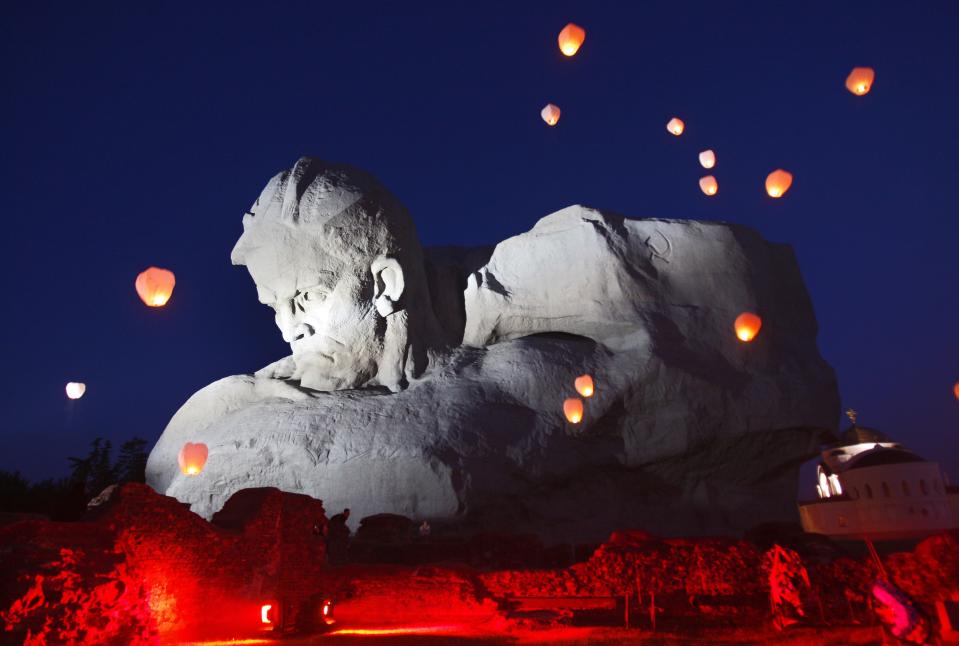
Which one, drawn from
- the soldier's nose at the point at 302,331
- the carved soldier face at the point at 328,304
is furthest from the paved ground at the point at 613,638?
the soldier's nose at the point at 302,331

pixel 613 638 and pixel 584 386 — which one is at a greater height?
pixel 584 386

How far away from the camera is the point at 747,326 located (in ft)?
42.1

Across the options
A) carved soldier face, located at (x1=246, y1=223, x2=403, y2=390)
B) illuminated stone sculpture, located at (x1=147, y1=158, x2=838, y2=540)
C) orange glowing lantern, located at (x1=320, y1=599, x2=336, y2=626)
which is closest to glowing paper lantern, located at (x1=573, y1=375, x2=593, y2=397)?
illuminated stone sculpture, located at (x1=147, y1=158, x2=838, y2=540)

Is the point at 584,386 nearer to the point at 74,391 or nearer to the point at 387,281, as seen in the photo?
the point at 387,281

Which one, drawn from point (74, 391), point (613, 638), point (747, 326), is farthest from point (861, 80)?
point (74, 391)

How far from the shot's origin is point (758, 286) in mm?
13828

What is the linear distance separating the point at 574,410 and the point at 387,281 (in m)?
4.79

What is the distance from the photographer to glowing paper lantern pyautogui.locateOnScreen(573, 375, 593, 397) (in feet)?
40.2

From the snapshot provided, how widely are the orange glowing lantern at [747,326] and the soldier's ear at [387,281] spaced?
22.6 ft

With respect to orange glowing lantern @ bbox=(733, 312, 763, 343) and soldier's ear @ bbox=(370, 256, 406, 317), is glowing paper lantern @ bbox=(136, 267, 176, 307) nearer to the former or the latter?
soldier's ear @ bbox=(370, 256, 406, 317)

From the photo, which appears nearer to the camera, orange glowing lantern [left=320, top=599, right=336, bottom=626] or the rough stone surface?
the rough stone surface

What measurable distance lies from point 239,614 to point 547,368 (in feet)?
23.2

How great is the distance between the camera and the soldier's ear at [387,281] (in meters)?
13.6

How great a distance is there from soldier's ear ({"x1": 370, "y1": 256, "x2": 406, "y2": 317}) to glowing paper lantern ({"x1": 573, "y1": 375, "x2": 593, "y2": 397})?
4060 millimetres
